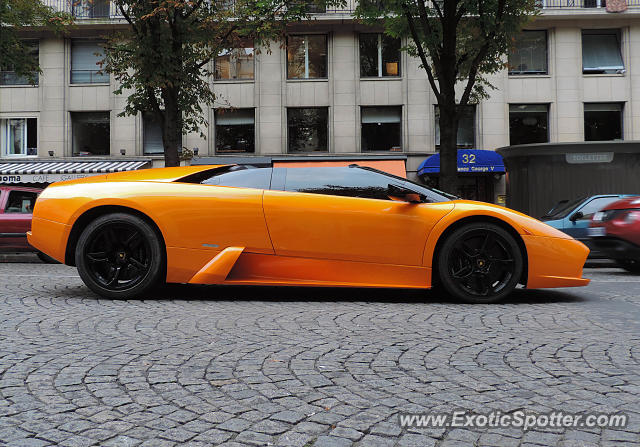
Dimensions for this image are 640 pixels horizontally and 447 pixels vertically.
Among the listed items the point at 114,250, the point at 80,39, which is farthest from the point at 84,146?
the point at 114,250

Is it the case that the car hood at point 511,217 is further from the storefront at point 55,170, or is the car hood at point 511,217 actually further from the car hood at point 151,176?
the storefront at point 55,170

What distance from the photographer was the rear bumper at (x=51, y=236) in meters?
5.33

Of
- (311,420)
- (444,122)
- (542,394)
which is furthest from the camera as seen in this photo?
(444,122)

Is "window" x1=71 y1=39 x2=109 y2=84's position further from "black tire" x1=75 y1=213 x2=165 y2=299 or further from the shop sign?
"black tire" x1=75 y1=213 x2=165 y2=299

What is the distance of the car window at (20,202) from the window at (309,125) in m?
11.7

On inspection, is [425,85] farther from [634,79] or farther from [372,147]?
[634,79]

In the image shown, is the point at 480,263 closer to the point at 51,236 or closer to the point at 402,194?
the point at 402,194

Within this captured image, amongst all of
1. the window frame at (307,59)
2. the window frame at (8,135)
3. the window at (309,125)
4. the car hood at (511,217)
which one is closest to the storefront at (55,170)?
the window frame at (8,135)

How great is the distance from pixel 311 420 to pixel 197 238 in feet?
10.4

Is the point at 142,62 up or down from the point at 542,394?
up

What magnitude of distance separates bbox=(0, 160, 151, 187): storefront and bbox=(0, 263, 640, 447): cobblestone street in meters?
16.5

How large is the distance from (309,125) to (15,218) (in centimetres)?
1253

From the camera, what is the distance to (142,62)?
44.9 feet

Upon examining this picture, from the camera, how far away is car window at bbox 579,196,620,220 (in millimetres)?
10344
